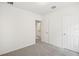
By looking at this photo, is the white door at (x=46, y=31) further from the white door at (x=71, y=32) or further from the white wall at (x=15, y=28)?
the white door at (x=71, y=32)

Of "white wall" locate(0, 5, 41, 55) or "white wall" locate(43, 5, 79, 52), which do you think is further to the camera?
"white wall" locate(43, 5, 79, 52)

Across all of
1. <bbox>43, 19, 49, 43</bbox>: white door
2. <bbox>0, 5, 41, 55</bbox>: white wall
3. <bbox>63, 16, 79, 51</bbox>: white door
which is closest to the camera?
<bbox>0, 5, 41, 55</bbox>: white wall

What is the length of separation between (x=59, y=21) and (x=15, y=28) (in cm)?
294

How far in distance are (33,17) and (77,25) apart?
3151 mm

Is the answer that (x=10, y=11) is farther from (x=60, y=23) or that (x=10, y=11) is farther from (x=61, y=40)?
(x=61, y=40)

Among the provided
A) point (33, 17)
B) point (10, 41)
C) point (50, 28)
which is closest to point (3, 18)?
point (10, 41)

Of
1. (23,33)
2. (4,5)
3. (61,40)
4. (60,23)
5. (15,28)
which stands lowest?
(61,40)

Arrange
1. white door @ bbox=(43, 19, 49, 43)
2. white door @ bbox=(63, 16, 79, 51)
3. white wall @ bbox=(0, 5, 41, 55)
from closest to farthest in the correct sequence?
white wall @ bbox=(0, 5, 41, 55)
white door @ bbox=(63, 16, 79, 51)
white door @ bbox=(43, 19, 49, 43)

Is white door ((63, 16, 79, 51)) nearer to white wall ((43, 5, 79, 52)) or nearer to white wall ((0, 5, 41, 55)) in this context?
white wall ((43, 5, 79, 52))

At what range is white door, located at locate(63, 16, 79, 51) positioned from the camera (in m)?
3.85

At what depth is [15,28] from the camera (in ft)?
13.4

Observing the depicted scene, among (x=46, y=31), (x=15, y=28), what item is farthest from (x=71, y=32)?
(x=15, y=28)

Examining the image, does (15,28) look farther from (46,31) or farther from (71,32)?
(71,32)

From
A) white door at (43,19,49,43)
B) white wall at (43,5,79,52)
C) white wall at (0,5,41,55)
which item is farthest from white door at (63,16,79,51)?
white wall at (0,5,41,55)
